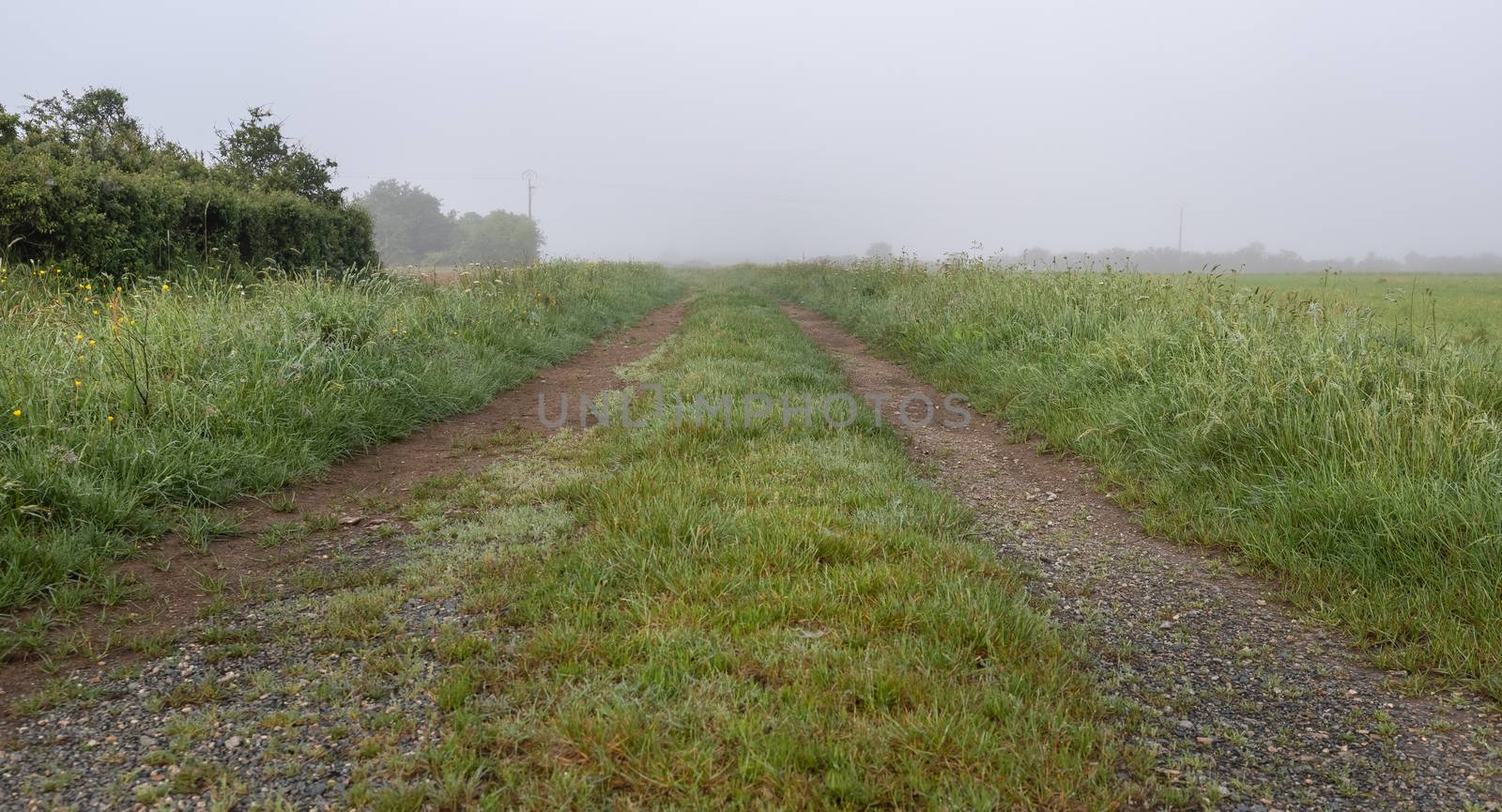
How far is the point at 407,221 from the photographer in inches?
3095

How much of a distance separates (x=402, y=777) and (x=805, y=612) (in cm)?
143

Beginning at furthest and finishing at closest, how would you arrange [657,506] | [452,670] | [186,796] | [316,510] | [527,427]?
[527,427]
[316,510]
[657,506]
[452,670]
[186,796]

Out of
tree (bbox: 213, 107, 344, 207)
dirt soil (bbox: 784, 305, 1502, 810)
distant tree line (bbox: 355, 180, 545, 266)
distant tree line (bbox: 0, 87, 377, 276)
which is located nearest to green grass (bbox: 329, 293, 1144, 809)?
dirt soil (bbox: 784, 305, 1502, 810)

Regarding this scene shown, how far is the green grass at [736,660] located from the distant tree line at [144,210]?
609 cm

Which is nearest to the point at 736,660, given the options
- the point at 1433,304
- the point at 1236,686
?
the point at 1236,686

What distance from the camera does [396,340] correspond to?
714 centimetres

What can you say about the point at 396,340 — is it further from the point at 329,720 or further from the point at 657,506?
the point at 329,720

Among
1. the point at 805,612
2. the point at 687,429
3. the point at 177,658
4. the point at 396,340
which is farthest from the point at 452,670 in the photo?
the point at 396,340

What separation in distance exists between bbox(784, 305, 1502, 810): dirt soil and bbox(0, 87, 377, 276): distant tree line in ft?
26.8

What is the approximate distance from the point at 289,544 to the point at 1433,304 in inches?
291

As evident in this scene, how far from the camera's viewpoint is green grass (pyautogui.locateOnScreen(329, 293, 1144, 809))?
2.03 m

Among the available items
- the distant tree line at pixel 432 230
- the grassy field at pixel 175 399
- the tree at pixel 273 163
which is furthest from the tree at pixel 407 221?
the grassy field at pixel 175 399

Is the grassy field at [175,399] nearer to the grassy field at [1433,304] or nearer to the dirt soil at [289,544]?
the dirt soil at [289,544]

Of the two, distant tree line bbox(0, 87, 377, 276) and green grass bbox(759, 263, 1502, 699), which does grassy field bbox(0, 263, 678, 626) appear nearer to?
distant tree line bbox(0, 87, 377, 276)
